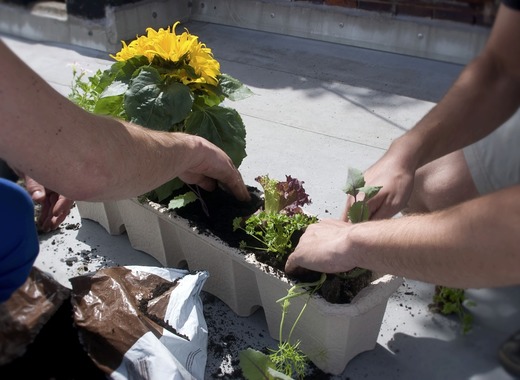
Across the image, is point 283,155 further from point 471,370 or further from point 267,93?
point 471,370

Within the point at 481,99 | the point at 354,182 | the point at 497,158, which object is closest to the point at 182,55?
the point at 354,182

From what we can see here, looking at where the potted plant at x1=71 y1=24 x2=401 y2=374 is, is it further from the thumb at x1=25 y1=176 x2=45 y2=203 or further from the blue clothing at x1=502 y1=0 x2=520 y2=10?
the blue clothing at x1=502 y1=0 x2=520 y2=10

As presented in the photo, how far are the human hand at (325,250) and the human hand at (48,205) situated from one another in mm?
1233

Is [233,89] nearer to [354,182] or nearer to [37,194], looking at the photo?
[354,182]

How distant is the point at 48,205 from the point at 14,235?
4.11ft

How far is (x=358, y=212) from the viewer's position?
1.81 m

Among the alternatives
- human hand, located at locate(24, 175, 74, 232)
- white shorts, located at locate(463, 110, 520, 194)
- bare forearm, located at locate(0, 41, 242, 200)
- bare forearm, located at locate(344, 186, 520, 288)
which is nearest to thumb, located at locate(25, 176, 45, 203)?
human hand, located at locate(24, 175, 74, 232)

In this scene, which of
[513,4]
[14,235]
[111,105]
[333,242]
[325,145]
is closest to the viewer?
[14,235]

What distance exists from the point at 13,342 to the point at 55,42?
4369 mm

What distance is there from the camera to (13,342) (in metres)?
1.48

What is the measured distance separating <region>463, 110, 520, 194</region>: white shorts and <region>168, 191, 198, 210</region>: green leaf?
1.00 metres

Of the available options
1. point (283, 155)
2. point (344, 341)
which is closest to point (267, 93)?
point (283, 155)

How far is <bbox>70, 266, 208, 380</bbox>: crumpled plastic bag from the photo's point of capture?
1.68 meters

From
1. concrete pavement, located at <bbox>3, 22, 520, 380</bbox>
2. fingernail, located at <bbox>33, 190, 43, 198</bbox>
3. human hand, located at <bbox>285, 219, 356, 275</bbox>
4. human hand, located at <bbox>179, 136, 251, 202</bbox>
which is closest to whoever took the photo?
human hand, located at <bbox>285, 219, 356, 275</bbox>
